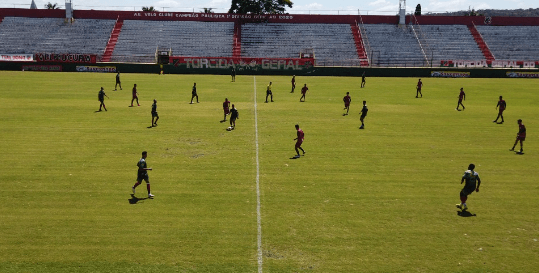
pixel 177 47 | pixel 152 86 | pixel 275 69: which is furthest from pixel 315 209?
pixel 177 47

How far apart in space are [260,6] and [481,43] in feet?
133

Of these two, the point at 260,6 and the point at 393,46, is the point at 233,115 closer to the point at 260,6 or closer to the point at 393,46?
the point at 393,46

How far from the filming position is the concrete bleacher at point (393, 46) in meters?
70.6

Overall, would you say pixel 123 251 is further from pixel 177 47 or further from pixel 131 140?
pixel 177 47

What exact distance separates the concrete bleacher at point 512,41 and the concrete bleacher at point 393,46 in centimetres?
1311

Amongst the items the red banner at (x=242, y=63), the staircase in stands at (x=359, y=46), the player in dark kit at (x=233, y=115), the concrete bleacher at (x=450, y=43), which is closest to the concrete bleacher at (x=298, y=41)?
the staircase in stands at (x=359, y=46)

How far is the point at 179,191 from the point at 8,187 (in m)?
6.22

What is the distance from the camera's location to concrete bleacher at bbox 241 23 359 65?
71.6 m

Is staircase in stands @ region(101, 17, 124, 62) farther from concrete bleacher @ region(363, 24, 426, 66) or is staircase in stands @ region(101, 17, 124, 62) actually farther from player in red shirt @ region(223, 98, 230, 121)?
player in red shirt @ region(223, 98, 230, 121)

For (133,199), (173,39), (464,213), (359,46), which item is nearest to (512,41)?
(359,46)

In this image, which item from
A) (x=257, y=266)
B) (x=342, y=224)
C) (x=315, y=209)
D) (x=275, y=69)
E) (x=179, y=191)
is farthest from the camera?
(x=275, y=69)

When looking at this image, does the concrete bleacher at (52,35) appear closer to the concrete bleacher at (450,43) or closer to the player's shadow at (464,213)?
the concrete bleacher at (450,43)

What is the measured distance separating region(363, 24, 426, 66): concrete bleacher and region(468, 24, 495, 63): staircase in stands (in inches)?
418

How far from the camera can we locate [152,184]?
16.8 m
